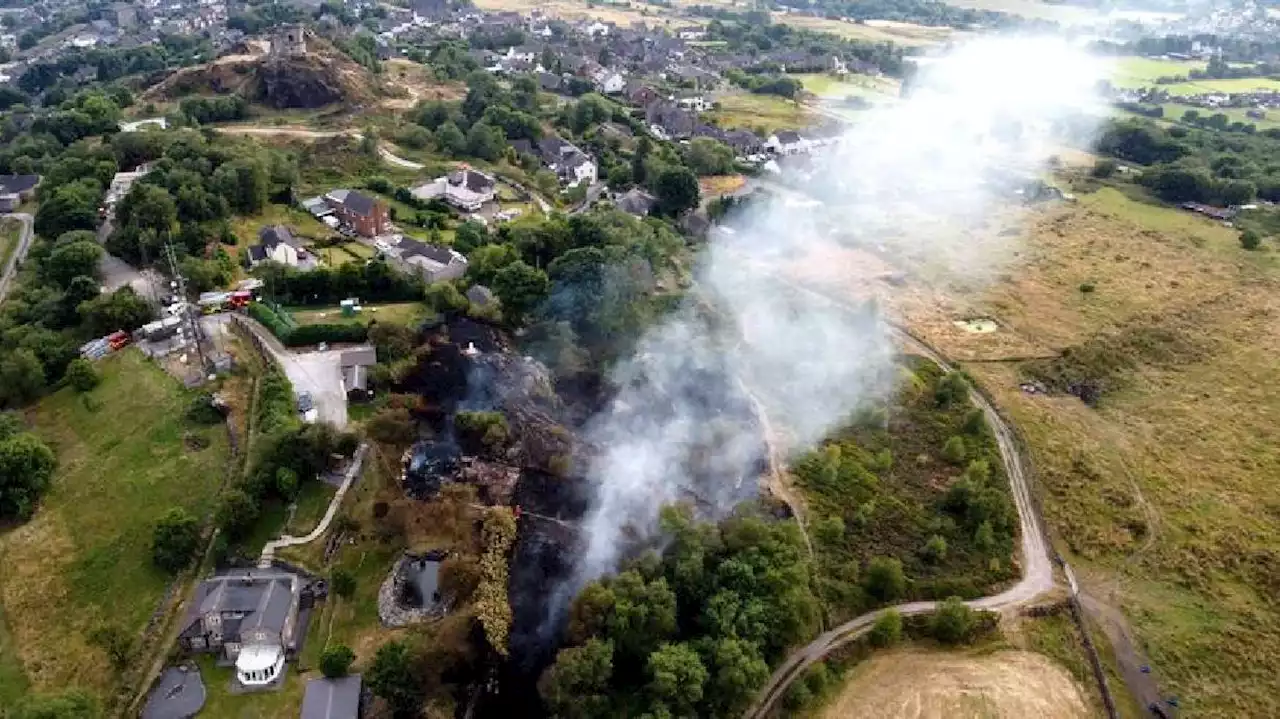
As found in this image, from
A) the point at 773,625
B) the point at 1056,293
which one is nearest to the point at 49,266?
the point at 773,625

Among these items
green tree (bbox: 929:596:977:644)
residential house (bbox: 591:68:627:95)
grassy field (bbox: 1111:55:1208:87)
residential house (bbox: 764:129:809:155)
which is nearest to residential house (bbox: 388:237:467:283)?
green tree (bbox: 929:596:977:644)

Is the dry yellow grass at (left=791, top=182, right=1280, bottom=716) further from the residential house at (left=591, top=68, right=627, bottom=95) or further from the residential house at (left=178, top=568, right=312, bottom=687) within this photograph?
the residential house at (left=591, top=68, right=627, bottom=95)

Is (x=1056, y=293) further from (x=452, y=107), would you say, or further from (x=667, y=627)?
(x=452, y=107)

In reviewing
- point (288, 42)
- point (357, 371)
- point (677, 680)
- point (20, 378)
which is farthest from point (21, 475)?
point (288, 42)

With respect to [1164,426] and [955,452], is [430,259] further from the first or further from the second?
[1164,426]

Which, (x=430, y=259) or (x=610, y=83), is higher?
(x=430, y=259)

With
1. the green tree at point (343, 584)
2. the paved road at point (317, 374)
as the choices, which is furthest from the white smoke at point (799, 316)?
the paved road at point (317, 374)
